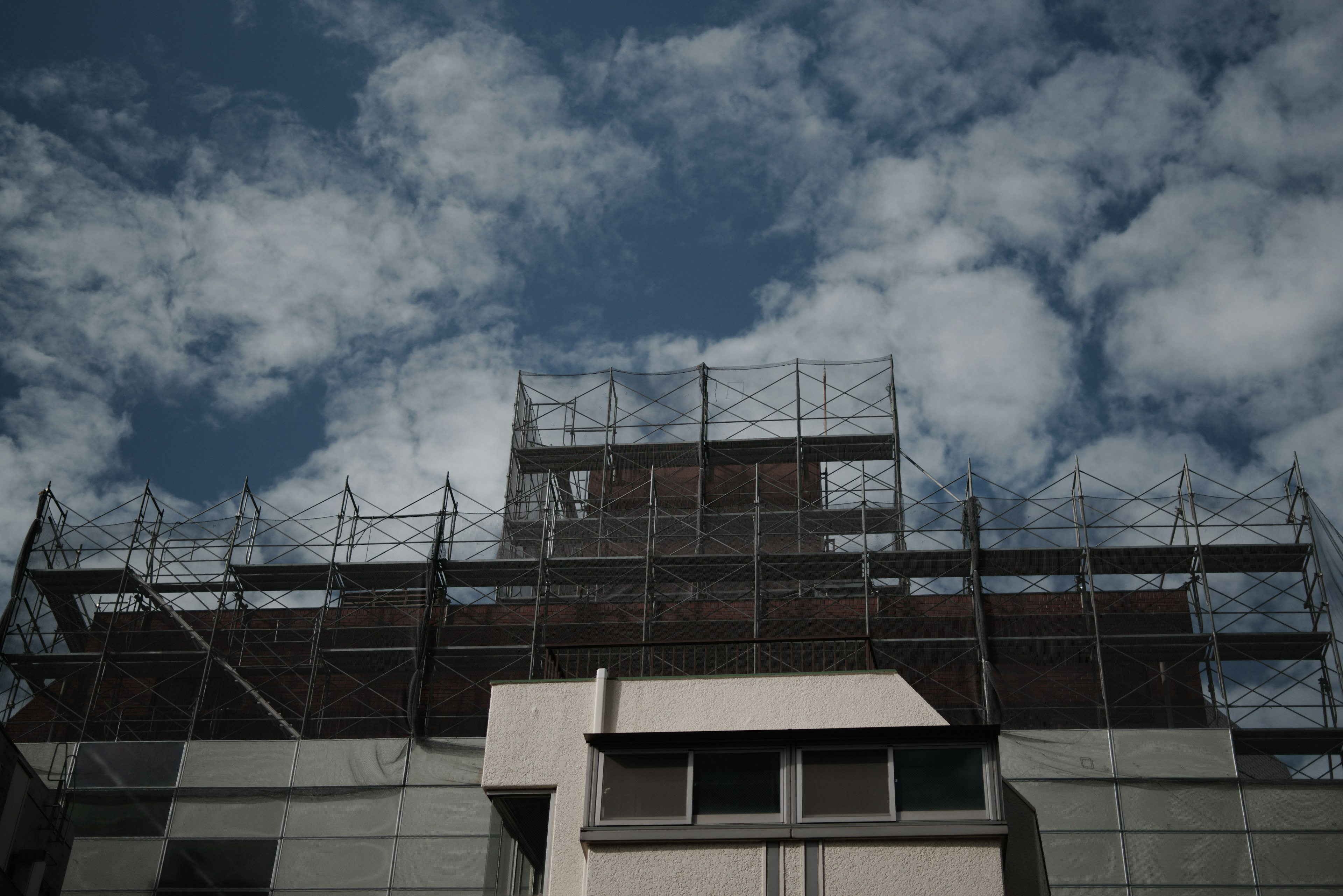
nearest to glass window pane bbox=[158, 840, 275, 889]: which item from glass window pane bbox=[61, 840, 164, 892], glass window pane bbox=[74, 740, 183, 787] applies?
glass window pane bbox=[61, 840, 164, 892]

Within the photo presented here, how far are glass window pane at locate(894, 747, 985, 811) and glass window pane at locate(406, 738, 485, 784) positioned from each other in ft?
54.0

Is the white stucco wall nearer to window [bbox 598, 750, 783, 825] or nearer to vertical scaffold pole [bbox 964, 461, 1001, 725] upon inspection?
window [bbox 598, 750, 783, 825]

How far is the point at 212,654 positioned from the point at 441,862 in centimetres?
745

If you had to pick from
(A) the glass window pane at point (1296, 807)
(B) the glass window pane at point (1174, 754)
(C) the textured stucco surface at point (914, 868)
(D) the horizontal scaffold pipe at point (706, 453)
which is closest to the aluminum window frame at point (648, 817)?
(C) the textured stucco surface at point (914, 868)

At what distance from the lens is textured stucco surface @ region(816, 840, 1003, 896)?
508 inches

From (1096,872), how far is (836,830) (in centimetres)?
1549

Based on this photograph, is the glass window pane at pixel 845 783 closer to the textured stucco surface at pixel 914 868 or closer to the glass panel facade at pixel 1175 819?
the textured stucco surface at pixel 914 868

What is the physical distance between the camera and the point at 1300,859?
86.6 ft

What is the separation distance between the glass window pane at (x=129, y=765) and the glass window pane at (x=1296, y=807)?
22.3 metres

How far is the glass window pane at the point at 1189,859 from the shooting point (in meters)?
26.4

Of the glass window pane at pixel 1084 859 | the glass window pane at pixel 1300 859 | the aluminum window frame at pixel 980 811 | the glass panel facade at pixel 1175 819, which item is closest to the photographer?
the aluminum window frame at pixel 980 811

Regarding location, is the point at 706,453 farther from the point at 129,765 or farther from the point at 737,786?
the point at 737,786

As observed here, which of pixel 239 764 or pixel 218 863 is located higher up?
pixel 239 764

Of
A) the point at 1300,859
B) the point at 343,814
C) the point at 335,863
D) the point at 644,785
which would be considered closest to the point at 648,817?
the point at 644,785
